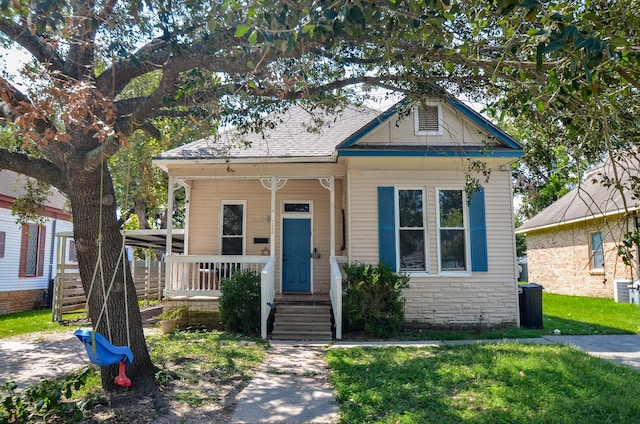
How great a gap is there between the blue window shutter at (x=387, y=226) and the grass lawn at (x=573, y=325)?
169 centimetres

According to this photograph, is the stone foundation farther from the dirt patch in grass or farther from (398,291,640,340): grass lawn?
(398,291,640,340): grass lawn

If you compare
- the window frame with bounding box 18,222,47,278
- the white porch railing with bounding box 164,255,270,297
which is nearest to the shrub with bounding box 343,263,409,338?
the white porch railing with bounding box 164,255,270,297

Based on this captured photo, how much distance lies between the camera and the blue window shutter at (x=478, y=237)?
1020 cm

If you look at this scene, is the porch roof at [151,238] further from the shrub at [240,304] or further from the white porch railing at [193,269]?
the shrub at [240,304]

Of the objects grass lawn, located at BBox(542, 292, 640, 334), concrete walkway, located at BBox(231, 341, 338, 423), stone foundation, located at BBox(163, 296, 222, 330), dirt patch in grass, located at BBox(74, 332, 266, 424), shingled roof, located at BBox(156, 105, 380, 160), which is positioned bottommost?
concrete walkway, located at BBox(231, 341, 338, 423)

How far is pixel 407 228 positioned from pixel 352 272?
1.91 m

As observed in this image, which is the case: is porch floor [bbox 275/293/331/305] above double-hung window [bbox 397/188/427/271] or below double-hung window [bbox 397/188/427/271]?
below

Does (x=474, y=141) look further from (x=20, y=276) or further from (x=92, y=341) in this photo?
(x=20, y=276)

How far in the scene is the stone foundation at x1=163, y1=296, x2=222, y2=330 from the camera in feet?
33.5

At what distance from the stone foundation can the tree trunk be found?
16.4 ft

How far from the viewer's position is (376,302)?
908 centimetres

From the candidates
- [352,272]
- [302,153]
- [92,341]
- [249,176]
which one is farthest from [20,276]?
[92,341]

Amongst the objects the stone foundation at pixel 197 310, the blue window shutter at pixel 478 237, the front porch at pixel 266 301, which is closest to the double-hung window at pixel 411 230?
the blue window shutter at pixel 478 237

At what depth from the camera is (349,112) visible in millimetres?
14203
